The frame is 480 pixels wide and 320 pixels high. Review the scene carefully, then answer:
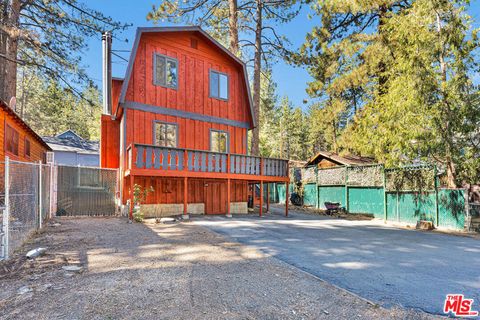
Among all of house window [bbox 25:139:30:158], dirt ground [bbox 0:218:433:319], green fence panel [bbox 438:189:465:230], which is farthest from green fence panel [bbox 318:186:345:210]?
house window [bbox 25:139:30:158]

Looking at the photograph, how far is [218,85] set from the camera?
13.4 metres

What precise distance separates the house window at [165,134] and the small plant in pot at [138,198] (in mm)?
1864

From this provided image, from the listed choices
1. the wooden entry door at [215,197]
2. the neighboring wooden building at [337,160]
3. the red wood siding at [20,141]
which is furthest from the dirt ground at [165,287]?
the neighboring wooden building at [337,160]

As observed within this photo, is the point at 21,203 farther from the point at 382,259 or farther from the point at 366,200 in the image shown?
the point at 366,200

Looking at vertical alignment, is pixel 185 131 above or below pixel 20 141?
above

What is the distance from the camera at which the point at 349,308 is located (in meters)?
3.38

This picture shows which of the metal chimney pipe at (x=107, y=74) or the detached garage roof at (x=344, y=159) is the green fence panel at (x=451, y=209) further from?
the metal chimney pipe at (x=107, y=74)

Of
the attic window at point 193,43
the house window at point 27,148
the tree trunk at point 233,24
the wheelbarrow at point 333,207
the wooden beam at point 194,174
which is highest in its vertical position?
the tree trunk at point 233,24

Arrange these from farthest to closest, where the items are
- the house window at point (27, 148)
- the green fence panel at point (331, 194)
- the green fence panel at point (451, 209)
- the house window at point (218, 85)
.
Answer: the green fence panel at point (331, 194) < the house window at point (27, 148) < the house window at point (218, 85) < the green fence panel at point (451, 209)

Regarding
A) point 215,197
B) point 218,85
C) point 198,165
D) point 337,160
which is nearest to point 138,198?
point 198,165

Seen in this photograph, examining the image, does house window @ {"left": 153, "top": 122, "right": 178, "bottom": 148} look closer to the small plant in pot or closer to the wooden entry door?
the small plant in pot

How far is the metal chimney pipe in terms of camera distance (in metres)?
12.7

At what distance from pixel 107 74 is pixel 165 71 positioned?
113 inches

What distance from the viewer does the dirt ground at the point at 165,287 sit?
3.18 meters
